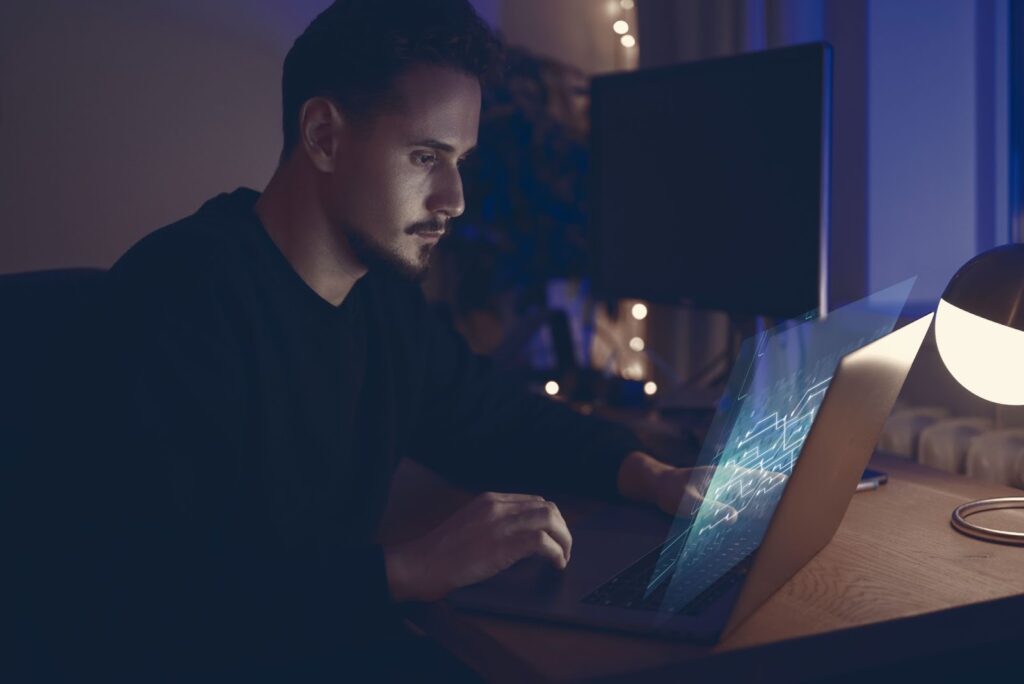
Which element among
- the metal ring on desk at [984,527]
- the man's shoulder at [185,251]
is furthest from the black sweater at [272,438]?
the metal ring on desk at [984,527]

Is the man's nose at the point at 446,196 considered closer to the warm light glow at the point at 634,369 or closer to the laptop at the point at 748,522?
the laptop at the point at 748,522

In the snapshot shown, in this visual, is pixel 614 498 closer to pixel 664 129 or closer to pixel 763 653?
pixel 763 653

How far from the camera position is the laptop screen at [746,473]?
87cm

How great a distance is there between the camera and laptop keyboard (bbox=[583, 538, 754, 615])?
844 millimetres

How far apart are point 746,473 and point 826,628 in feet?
0.68

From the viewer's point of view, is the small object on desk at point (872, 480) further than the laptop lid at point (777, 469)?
Yes

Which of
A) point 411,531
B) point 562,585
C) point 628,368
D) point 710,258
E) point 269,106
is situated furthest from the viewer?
point 628,368

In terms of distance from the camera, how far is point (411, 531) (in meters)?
1.16

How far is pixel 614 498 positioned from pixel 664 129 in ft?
2.60

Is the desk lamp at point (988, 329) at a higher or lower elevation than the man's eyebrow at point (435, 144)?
lower

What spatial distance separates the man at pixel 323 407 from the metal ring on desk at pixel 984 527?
30 cm

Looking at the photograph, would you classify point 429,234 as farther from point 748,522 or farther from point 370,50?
point 748,522

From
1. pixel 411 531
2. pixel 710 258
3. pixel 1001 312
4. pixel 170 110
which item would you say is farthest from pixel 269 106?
pixel 1001 312

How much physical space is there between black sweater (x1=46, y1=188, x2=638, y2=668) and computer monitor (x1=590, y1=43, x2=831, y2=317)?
43cm
